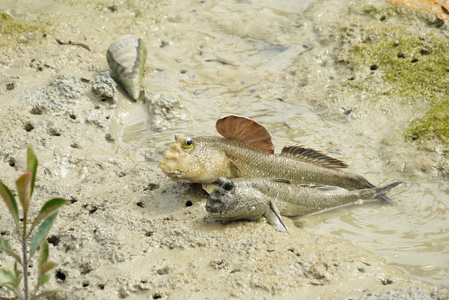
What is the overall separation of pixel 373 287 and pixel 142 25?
15.8 feet

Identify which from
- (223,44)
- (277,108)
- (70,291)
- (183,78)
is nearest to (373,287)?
(70,291)

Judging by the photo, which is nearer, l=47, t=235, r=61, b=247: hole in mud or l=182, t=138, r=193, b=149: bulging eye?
l=47, t=235, r=61, b=247: hole in mud

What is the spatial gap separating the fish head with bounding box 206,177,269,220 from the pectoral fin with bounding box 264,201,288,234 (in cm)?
7

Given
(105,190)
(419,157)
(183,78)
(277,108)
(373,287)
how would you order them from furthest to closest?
(183,78) → (277,108) → (419,157) → (105,190) → (373,287)

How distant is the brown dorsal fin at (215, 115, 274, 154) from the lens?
12.2ft

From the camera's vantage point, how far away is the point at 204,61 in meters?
5.96

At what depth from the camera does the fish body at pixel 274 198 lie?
126 inches

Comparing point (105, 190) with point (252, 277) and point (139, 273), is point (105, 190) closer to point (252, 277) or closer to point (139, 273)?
point (139, 273)

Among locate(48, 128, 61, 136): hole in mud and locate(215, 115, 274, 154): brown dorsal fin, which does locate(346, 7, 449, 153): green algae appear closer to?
locate(215, 115, 274, 154): brown dorsal fin

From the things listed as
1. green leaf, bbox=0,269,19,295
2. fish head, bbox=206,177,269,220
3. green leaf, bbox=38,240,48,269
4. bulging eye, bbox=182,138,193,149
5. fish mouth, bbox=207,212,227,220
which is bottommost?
fish mouth, bbox=207,212,227,220

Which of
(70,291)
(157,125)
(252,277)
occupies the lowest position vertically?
(157,125)

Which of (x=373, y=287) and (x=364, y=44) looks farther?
(x=364, y=44)

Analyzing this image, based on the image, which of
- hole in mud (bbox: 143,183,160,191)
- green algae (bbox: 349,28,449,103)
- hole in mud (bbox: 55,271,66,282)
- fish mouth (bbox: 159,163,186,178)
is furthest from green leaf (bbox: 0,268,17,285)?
green algae (bbox: 349,28,449,103)

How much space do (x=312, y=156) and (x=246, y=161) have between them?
62cm
